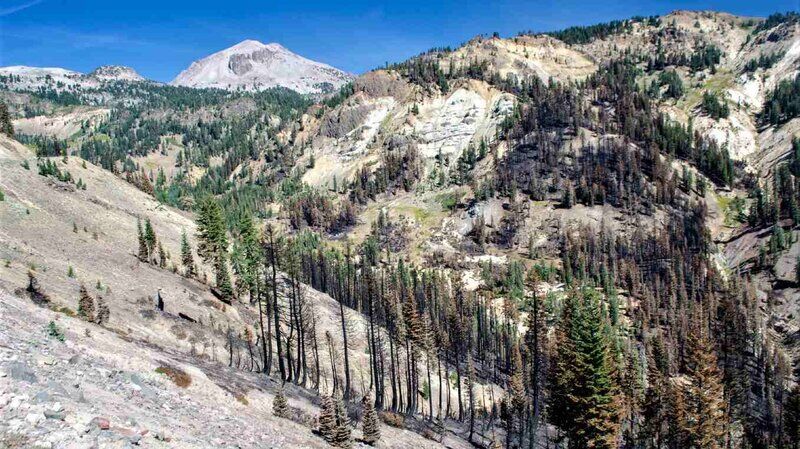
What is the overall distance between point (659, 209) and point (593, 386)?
608ft

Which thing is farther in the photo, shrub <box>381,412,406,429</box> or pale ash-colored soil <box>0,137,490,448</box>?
shrub <box>381,412,406,429</box>

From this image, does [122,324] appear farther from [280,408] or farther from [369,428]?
[369,428]

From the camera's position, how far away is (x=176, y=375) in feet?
91.8

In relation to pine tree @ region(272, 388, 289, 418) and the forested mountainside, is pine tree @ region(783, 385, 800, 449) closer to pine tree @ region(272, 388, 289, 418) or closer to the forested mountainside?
the forested mountainside

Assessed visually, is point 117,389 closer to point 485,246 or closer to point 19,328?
point 19,328

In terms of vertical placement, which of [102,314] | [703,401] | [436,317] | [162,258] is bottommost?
[436,317]

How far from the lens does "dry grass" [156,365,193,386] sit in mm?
27297

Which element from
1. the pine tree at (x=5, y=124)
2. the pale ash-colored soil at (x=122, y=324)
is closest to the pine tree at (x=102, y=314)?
the pale ash-colored soil at (x=122, y=324)

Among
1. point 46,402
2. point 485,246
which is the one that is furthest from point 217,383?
point 485,246

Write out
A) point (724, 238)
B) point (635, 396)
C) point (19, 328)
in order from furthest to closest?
point (724, 238), point (635, 396), point (19, 328)

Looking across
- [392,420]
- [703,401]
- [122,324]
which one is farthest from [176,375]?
[703,401]

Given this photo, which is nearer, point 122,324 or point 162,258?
point 122,324

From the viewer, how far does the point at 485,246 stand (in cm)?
19225

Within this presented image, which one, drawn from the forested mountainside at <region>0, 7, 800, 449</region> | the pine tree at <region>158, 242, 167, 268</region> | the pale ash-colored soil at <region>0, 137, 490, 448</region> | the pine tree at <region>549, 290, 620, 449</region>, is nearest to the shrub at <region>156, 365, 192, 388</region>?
the forested mountainside at <region>0, 7, 800, 449</region>
